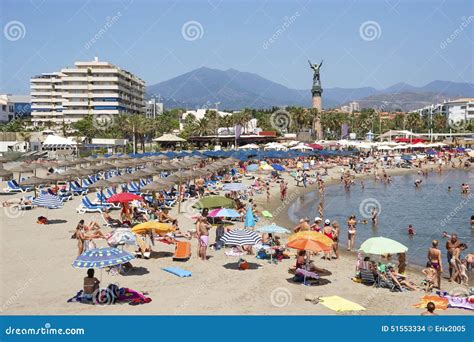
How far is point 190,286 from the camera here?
11930mm

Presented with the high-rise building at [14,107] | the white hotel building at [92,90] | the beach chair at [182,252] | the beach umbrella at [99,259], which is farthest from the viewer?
the high-rise building at [14,107]

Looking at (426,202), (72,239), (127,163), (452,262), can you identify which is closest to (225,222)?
(72,239)

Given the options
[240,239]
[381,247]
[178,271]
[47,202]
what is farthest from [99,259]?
[47,202]

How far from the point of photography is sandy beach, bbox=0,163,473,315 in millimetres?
10312

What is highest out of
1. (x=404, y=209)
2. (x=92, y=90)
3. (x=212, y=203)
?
(x=92, y=90)

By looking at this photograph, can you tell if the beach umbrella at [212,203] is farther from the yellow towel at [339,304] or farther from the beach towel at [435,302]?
the beach towel at [435,302]

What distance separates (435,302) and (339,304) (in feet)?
7.03

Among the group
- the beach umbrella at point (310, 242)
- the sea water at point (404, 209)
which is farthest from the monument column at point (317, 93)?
the beach umbrella at point (310, 242)

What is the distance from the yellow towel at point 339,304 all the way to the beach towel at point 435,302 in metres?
1.40

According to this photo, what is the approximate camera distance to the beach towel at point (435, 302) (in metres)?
10.8

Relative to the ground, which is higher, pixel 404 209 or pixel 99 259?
pixel 99 259

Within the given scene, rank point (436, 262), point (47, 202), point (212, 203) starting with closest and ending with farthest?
point (436, 262)
point (212, 203)
point (47, 202)

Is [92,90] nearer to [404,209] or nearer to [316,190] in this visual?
[316,190]

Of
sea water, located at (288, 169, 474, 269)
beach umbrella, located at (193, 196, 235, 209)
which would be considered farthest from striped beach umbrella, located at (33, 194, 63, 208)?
sea water, located at (288, 169, 474, 269)
